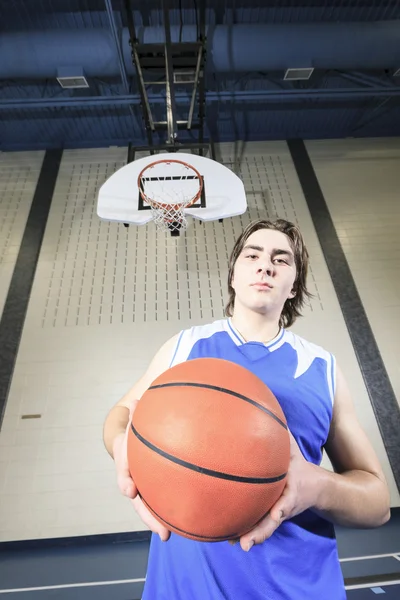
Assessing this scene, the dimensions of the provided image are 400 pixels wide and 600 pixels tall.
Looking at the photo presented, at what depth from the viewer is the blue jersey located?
1.14 metres

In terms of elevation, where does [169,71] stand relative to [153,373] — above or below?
above

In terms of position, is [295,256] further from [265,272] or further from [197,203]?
[197,203]

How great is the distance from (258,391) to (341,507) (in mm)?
409

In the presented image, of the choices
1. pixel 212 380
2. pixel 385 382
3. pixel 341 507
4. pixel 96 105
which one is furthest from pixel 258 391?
pixel 96 105

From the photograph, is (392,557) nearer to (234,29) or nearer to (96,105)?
(234,29)

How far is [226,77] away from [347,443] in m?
5.84

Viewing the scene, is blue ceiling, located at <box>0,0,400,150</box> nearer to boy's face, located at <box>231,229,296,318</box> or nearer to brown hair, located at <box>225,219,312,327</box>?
brown hair, located at <box>225,219,312,327</box>

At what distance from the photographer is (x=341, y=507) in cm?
104

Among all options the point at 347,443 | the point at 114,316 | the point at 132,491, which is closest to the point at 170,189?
the point at 114,316

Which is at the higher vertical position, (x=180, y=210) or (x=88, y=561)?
(x=180, y=210)

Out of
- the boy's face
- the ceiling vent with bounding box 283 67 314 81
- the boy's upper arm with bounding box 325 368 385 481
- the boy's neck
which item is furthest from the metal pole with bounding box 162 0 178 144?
the boy's upper arm with bounding box 325 368 385 481

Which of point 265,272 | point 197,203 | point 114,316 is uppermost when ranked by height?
point 197,203

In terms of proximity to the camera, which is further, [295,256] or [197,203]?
[197,203]

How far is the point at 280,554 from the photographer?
1.17 meters
